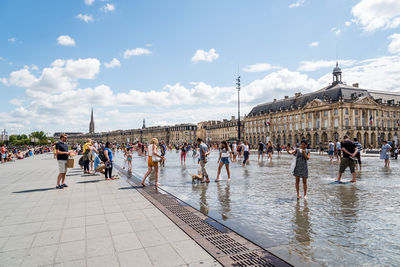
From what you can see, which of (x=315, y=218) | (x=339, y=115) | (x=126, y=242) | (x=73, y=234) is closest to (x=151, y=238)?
(x=126, y=242)

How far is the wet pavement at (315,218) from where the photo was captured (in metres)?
3.71

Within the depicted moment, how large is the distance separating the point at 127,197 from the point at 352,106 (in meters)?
67.6

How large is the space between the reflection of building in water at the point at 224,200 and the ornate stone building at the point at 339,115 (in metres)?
49.2

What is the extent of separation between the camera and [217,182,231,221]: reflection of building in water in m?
5.73

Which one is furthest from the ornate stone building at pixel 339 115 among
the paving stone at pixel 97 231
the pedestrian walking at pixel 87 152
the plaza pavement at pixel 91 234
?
the paving stone at pixel 97 231

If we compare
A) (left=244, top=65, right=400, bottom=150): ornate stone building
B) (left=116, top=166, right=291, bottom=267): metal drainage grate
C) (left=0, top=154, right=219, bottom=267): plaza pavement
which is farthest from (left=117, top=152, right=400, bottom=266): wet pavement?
(left=244, top=65, right=400, bottom=150): ornate stone building

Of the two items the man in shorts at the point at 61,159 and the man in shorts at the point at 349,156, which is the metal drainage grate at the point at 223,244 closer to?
the man in shorts at the point at 61,159

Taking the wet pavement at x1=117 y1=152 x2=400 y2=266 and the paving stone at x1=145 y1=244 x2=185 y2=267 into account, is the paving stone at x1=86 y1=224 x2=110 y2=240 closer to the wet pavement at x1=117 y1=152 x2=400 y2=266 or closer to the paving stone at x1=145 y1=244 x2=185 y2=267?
the paving stone at x1=145 y1=244 x2=185 y2=267

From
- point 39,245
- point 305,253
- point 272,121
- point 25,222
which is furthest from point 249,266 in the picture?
point 272,121

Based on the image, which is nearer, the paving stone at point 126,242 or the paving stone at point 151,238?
the paving stone at point 126,242

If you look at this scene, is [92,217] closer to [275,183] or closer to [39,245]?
[39,245]

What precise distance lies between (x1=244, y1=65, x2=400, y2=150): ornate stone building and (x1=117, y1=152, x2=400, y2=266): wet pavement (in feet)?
162

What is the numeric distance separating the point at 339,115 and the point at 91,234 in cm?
6844

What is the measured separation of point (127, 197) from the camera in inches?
299
